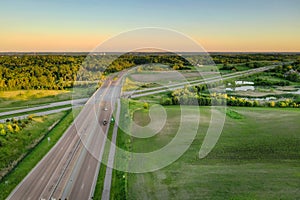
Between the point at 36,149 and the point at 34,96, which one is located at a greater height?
the point at 34,96

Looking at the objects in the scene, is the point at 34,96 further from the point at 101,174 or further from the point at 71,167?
the point at 101,174

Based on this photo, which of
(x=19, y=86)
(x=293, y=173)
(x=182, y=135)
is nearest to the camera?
(x=293, y=173)

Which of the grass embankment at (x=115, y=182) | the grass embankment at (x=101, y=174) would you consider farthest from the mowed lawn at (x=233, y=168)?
the grass embankment at (x=101, y=174)

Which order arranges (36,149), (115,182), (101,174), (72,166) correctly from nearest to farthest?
(115,182), (101,174), (72,166), (36,149)

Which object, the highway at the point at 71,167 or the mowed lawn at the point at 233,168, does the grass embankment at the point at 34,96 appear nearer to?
the highway at the point at 71,167

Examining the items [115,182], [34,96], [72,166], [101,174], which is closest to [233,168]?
[115,182]

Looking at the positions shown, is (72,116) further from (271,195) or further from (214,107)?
(271,195)

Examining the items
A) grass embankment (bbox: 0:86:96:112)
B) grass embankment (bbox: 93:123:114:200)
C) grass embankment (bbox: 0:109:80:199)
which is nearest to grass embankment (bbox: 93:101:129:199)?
grass embankment (bbox: 93:123:114:200)

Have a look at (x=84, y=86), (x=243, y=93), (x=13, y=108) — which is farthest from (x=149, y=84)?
(x=13, y=108)
